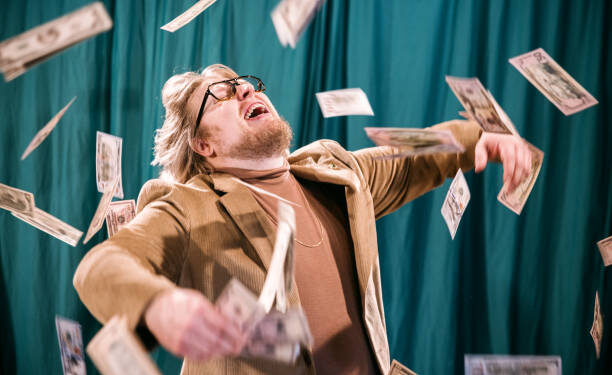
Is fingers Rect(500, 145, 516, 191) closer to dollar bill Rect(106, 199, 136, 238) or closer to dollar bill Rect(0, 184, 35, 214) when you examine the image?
dollar bill Rect(106, 199, 136, 238)

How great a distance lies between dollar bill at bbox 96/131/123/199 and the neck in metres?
0.74

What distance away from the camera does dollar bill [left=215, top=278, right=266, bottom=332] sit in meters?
0.86

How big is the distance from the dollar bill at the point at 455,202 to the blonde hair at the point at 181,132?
0.89 metres

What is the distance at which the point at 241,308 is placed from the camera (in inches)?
34.4

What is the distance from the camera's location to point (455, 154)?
1.58m

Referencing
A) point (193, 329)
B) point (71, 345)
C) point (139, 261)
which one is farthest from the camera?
point (71, 345)

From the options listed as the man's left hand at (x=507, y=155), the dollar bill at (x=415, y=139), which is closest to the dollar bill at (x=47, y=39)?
the dollar bill at (x=415, y=139)

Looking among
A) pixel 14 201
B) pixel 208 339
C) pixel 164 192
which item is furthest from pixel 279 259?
pixel 14 201

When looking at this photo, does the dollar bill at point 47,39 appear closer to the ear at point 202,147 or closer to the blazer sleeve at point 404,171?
the ear at point 202,147

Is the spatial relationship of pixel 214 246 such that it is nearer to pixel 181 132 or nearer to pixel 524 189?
pixel 181 132

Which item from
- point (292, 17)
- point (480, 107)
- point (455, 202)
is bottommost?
point (455, 202)

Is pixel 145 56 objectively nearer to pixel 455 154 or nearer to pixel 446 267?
pixel 455 154

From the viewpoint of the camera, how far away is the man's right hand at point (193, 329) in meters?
0.77

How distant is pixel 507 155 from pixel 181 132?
1101 millimetres
